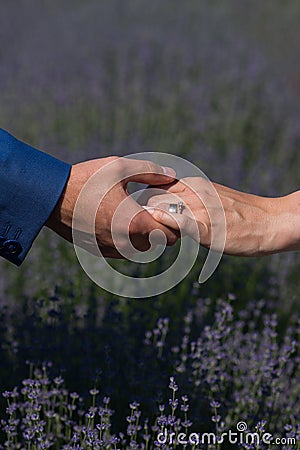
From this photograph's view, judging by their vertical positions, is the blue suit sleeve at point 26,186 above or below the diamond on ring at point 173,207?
below

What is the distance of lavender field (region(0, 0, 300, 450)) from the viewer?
2148 mm

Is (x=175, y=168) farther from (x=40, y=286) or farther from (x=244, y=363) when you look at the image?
(x=40, y=286)

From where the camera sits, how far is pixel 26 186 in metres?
1.83

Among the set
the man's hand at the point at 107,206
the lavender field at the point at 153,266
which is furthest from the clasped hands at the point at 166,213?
the lavender field at the point at 153,266

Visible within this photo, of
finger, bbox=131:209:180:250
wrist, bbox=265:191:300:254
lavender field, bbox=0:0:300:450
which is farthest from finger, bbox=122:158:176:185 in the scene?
lavender field, bbox=0:0:300:450

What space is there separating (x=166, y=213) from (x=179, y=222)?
0.14 ft

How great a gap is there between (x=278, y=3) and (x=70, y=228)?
753 centimetres

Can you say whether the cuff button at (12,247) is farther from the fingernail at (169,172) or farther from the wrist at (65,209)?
the fingernail at (169,172)

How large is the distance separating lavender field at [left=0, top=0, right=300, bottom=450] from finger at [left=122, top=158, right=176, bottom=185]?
540 millimetres

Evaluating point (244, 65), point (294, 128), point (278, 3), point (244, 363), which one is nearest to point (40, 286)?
point (244, 363)

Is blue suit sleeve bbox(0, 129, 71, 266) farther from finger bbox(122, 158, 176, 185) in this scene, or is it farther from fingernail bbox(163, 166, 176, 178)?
fingernail bbox(163, 166, 176, 178)

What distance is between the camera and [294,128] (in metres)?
4.79

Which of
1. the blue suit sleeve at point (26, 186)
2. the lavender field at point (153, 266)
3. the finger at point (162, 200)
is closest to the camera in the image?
the blue suit sleeve at point (26, 186)

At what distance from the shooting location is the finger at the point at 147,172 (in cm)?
189
